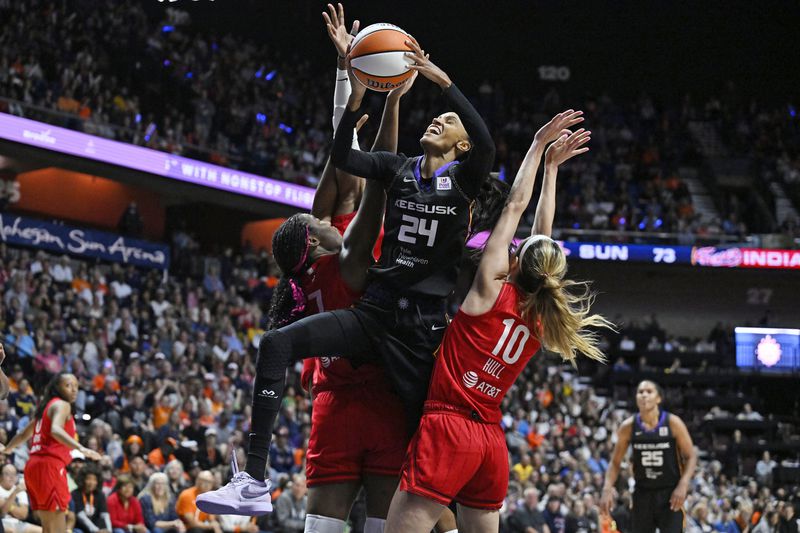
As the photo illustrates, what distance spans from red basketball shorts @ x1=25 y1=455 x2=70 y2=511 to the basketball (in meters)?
5.43

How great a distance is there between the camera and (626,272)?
27234 millimetres

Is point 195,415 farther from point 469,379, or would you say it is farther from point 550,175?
point 469,379

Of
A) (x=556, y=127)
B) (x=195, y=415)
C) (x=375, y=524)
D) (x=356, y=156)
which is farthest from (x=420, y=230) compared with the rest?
(x=195, y=415)

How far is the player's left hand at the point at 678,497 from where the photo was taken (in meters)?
8.08

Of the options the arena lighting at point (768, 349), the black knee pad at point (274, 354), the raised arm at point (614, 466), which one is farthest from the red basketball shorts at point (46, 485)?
the arena lighting at point (768, 349)

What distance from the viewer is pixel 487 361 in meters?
4.34

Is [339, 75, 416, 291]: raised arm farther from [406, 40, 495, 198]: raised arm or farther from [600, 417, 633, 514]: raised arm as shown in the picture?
[600, 417, 633, 514]: raised arm

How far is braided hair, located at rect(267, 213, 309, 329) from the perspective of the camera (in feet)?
14.6

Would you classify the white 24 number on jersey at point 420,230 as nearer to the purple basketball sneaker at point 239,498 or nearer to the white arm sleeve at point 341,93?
the white arm sleeve at point 341,93

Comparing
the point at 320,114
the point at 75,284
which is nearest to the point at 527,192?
the point at 75,284

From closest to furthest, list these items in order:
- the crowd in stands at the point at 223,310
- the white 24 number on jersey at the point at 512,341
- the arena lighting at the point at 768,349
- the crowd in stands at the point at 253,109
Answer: the white 24 number on jersey at the point at 512,341
the crowd in stands at the point at 223,310
the crowd in stands at the point at 253,109
the arena lighting at the point at 768,349

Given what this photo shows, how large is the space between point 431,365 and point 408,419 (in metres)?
0.27

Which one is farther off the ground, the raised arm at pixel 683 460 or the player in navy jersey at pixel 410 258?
the player in navy jersey at pixel 410 258

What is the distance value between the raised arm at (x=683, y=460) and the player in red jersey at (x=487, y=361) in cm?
413
